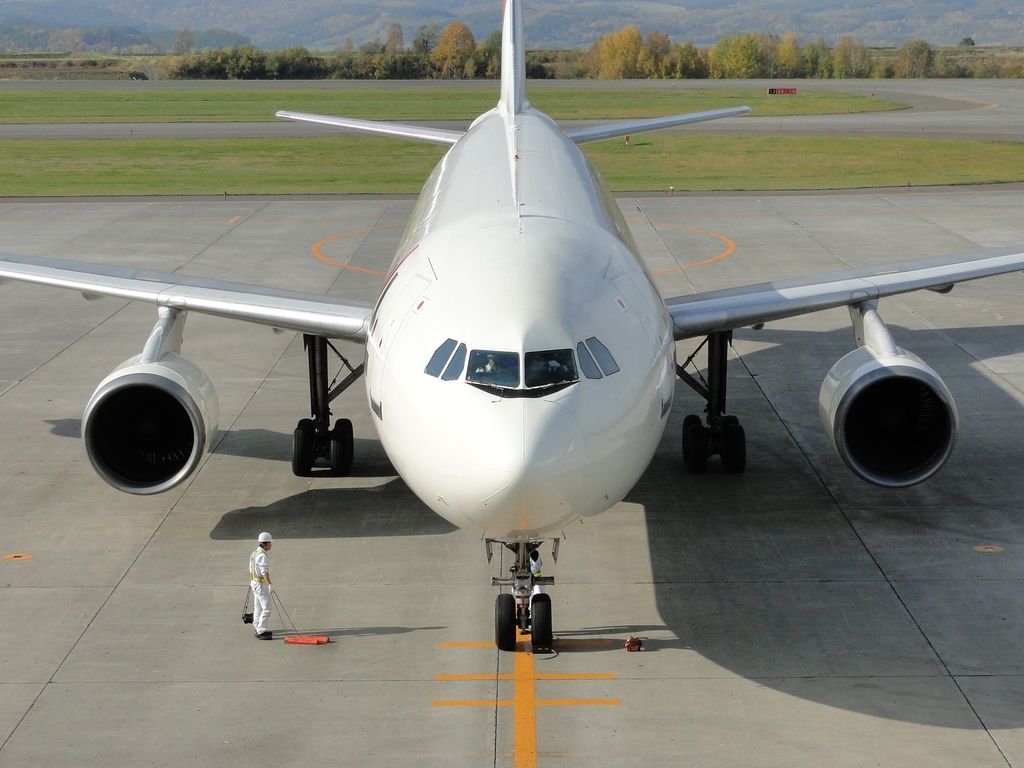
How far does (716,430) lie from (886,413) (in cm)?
259

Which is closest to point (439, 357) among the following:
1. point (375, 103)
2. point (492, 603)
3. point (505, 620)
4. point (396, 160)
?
point (505, 620)

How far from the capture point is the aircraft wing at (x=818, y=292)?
580 inches

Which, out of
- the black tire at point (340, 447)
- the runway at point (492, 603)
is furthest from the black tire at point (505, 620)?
the black tire at point (340, 447)

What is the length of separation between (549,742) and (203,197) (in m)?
36.2

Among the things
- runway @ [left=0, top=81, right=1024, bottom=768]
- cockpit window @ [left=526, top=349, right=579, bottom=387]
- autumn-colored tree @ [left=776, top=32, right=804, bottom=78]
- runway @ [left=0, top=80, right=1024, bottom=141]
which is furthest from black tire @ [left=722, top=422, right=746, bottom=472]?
autumn-colored tree @ [left=776, top=32, right=804, bottom=78]

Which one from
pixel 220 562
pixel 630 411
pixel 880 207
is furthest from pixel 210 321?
pixel 880 207

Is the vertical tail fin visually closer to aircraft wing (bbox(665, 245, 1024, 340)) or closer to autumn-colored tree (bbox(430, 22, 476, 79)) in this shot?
aircraft wing (bbox(665, 245, 1024, 340))

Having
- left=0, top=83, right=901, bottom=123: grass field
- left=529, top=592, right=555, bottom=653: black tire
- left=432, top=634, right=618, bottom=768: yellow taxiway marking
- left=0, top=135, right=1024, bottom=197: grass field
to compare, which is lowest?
left=432, top=634, right=618, bottom=768: yellow taxiway marking

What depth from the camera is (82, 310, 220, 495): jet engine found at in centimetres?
1423

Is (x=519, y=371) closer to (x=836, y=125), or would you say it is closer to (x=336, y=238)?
(x=336, y=238)

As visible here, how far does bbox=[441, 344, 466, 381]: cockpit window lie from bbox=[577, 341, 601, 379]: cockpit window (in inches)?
40.0

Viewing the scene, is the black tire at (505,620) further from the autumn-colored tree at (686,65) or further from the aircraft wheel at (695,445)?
the autumn-colored tree at (686,65)

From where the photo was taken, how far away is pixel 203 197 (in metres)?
42.9

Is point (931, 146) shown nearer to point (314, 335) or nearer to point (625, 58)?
point (314, 335)
